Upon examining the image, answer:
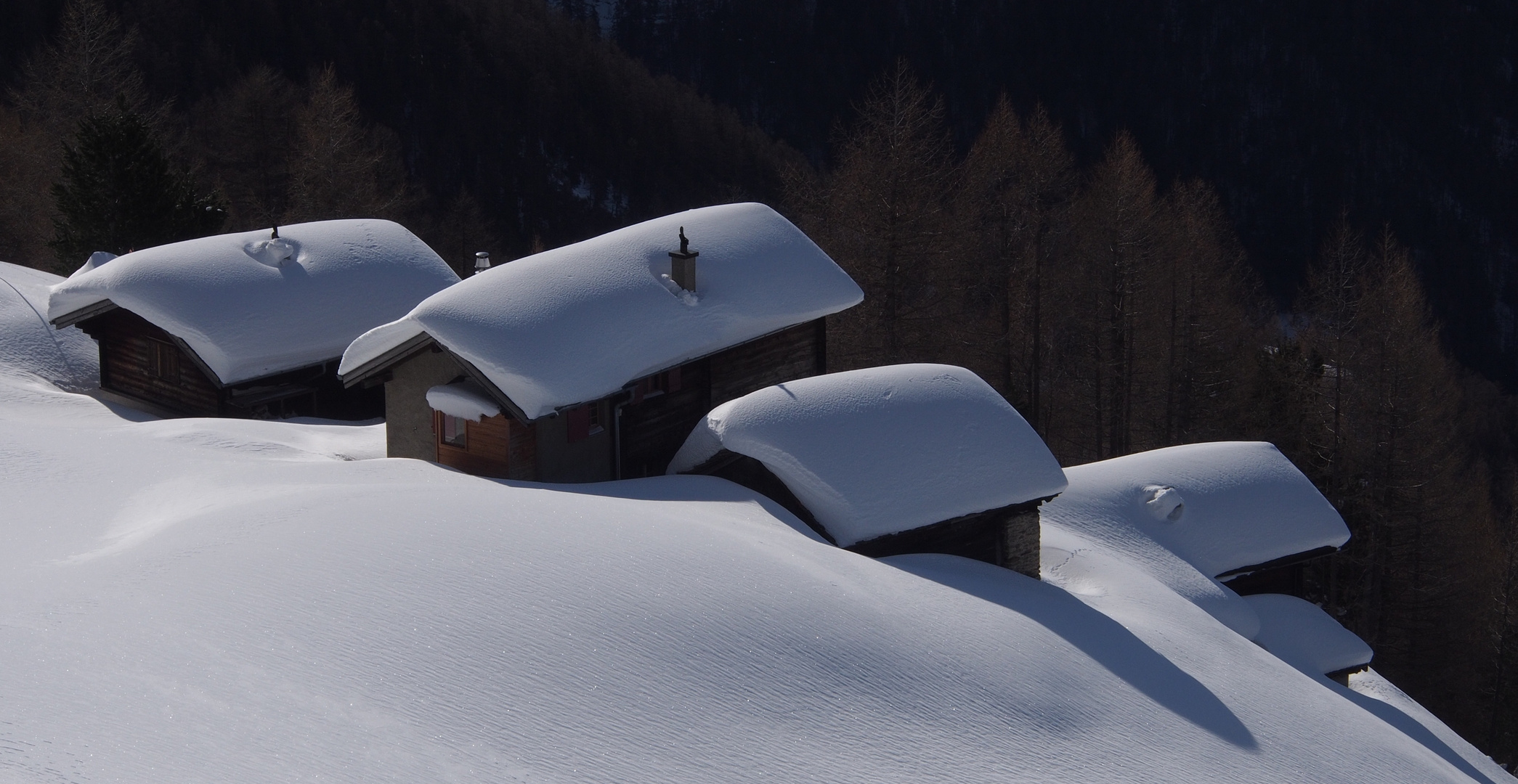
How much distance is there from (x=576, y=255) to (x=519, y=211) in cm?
5221

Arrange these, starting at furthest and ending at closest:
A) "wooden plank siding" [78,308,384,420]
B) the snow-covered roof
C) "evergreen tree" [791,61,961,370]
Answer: "evergreen tree" [791,61,961,370], "wooden plank siding" [78,308,384,420], the snow-covered roof

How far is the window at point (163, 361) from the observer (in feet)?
87.6

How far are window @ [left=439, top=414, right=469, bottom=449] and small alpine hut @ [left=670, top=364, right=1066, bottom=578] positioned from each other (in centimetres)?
351

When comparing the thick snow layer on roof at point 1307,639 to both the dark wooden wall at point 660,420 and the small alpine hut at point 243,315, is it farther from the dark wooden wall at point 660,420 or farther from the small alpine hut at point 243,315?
the small alpine hut at point 243,315

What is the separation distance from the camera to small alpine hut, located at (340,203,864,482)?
20.3 m

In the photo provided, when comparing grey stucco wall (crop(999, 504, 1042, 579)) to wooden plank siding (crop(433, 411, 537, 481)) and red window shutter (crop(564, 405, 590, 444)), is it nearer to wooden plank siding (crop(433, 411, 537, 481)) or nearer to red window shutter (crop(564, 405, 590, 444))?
red window shutter (crop(564, 405, 590, 444))

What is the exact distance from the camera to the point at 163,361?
2689 cm

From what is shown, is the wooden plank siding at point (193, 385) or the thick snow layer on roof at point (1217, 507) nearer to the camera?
the thick snow layer on roof at point (1217, 507)

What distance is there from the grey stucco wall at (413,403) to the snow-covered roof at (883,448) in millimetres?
4263

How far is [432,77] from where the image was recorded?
7688cm

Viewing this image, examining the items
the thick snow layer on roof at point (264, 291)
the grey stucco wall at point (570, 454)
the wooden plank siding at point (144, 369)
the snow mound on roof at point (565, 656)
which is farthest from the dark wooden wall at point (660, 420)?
the wooden plank siding at point (144, 369)

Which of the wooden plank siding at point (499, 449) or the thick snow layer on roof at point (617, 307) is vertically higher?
the thick snow layer on roof at point (617, 307)

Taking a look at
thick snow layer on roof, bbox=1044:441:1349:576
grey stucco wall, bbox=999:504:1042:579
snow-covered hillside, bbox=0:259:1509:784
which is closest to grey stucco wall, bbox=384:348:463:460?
snow-covered hillside, bbox=0:259:1509:784

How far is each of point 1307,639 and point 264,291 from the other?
69.6 ft
